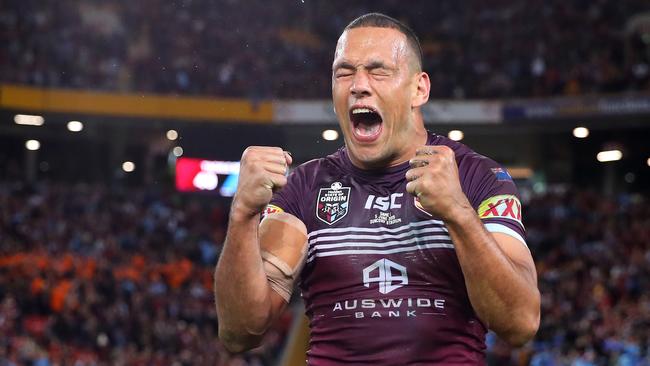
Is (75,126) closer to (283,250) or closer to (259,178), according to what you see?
(283,250)

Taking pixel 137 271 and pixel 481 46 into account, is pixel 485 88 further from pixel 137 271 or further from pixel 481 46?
pixel 137 271

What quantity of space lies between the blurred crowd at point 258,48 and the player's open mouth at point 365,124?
20149 mm

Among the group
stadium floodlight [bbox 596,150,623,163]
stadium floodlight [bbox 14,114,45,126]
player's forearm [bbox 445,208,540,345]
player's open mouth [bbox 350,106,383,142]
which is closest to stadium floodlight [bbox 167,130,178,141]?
stadium floodlight [bbox 14,114,45,126]

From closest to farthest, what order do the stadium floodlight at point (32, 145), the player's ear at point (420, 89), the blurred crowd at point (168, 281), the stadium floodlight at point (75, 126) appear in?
the player's ear at point (420, 89), the blurred crowd at point (168, 281), the stadium floodlight at point (75, 126), the stadium floodlight at point (32, 145)

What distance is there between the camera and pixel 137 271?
19000mm

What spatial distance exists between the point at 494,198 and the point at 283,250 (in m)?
0.65

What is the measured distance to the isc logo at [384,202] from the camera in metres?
3.04

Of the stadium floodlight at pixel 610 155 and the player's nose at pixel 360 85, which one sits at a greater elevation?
the stadium floodlight at pixel 610 155

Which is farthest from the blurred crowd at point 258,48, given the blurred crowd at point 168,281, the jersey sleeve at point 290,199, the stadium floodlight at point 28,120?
the jersey sleeve at point 290,199

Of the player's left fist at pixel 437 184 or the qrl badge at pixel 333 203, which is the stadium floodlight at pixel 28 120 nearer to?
the qrl badge at pixel 333 203

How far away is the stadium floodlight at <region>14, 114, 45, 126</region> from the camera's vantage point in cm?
2508

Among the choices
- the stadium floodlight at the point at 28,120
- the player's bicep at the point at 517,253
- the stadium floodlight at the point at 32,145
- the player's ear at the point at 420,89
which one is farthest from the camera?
A: the stadium floodlight at the point at 32,145

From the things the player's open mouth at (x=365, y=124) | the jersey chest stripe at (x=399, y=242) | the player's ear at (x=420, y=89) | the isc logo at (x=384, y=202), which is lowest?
the jersey chest stripe at (x=399, y=242)

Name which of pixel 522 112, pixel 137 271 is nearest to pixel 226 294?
pixel 137 271
